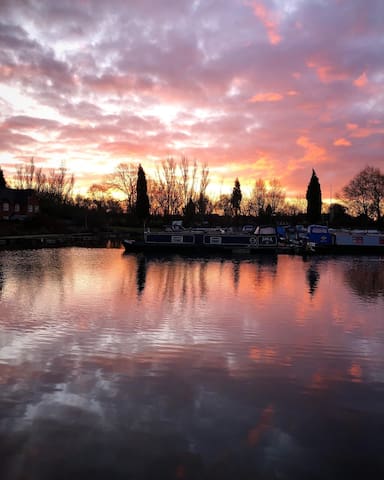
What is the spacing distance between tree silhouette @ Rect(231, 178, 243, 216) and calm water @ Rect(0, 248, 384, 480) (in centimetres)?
10751

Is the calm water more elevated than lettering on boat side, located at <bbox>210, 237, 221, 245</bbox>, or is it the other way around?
lettering on boat side, located at <bbox>210, 237, 221, 245</bbox>

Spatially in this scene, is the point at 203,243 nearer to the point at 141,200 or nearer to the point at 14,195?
the point at 141,200

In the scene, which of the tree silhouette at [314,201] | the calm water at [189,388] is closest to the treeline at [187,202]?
the tree silhouette at [314,201]

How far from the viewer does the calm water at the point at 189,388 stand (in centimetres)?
593

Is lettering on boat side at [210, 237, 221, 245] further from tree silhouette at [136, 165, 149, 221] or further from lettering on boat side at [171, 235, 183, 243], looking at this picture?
tree silhouette at [136, 165, 149, 221]

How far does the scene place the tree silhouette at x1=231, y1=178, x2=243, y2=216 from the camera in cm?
12512

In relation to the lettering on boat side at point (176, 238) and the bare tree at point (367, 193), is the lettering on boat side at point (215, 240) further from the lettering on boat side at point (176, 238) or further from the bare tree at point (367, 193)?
the bare tree at point (367, 193)

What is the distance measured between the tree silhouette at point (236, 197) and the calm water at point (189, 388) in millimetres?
107508

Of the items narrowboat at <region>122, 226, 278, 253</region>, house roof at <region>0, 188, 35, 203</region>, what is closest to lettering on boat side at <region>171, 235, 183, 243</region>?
narrowboat at <region>122, 226, 278, 253</region>

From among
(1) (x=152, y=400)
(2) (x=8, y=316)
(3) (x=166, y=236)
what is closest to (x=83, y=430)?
(1) (x=152, y=400)

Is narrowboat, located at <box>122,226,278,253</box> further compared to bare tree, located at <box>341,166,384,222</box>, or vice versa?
bare tree, located at <box>341,166,384,222</box>

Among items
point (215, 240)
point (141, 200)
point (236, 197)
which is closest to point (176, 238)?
point (215, 240)

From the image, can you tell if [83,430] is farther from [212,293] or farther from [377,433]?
[212,293]

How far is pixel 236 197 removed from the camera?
12606 cm
